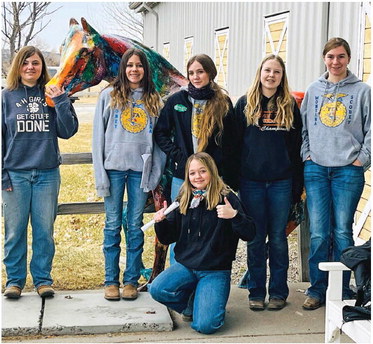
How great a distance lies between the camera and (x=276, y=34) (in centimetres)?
Answer: 996

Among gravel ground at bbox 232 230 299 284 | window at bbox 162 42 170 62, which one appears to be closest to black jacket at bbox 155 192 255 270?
gravel ground at bbox 232 230 299 284

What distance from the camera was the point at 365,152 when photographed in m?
4.57

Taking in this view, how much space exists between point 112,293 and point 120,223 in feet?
1.65

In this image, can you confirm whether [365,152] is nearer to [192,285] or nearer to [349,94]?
[349,94]

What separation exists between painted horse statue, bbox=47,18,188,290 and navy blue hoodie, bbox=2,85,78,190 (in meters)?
0.21

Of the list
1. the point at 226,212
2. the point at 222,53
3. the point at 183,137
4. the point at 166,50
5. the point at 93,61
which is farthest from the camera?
the point at 166,50

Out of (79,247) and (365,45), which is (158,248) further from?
(365,45)

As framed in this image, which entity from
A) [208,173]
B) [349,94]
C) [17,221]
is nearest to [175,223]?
[208,173]

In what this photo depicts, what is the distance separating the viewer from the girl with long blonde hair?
15.3 feet

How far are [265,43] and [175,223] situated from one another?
6.52 m

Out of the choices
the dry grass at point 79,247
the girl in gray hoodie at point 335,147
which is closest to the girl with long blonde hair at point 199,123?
→ the girl in gray hoodie at point 335,147

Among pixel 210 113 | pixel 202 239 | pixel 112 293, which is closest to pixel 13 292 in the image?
pixel 112 293

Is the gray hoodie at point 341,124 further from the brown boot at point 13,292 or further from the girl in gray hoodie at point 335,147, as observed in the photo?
the brown boot at point 13,292

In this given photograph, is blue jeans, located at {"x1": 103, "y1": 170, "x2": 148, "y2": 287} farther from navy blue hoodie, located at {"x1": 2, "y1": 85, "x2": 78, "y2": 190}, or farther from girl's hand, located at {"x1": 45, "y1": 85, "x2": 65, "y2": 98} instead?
girl's hand, located at {"x1": 45, "y1": 85, "x2": 65, "y2": 98}
